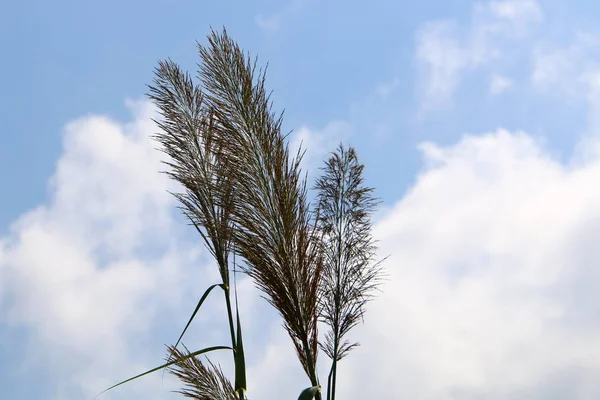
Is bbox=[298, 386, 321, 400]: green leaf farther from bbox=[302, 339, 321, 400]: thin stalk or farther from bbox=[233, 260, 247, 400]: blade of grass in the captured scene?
bbox=[233, 260, 247, 400]: blade of grass

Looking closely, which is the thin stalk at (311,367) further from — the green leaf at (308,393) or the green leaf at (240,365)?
the green leaf at (240,365)

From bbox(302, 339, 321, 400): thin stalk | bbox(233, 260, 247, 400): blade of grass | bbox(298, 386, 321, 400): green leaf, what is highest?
bbox(233, 260, 247, 400): blade of grass

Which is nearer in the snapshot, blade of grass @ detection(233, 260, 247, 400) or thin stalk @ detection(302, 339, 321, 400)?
thin stalk @ detection(302, 339, 321, 400)

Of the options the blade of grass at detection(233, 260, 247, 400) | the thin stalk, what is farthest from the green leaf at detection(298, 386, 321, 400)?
the blade of grass at detection(233, 260, 247, 400)

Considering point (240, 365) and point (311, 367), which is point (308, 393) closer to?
point (311, 367)

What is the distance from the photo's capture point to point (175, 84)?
301 centimetres

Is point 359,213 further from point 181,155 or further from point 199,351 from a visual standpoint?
point 199,351

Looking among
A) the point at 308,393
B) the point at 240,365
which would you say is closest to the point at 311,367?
the point at 308,393

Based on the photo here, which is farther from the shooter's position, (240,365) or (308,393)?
(240,365)

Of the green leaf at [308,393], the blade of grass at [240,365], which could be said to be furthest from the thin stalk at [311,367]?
the blade of grass at [240,365]

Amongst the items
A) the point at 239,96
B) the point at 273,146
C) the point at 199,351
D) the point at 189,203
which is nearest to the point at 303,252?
the point at 273,146

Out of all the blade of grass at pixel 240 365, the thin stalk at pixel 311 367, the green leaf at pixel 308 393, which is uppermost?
the blade of grass at pixel 240 365

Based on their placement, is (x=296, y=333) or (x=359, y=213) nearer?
(x=296, y=333)

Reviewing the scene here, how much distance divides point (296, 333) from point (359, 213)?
5.98 ft
